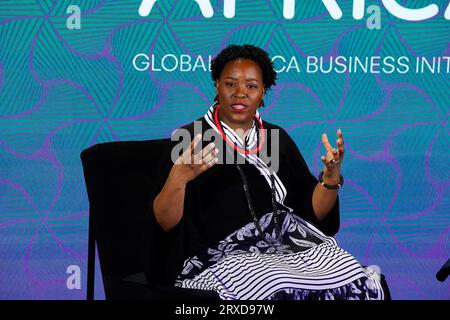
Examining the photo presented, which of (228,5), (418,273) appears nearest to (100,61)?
(228,5)

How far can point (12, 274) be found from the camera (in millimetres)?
3477

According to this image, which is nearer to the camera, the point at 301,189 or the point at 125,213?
the point at 125,213

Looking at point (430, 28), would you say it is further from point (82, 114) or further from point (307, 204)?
point (82, 114)

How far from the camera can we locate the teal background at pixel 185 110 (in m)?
3.28

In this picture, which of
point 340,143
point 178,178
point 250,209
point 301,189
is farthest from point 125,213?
point 340,143

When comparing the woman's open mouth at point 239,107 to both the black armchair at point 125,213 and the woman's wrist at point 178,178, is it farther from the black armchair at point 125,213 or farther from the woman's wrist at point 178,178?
the woman's wrist at point 178,178

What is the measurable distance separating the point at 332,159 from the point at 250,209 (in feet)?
1.24

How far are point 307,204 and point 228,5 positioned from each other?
42.6 inches

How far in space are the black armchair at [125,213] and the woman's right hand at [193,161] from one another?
22 centimetres

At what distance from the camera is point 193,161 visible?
242 cm

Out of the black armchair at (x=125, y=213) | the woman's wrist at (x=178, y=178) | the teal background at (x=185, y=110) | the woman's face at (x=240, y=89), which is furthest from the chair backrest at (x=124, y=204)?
the teal background at (x=185, y=110)

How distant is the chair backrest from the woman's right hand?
22 cm

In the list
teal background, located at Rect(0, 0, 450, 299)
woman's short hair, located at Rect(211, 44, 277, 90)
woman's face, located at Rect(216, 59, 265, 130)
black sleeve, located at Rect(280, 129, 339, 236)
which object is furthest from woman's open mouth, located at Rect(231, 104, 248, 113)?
teal background, located at Rect(0, 0, 450, 299)

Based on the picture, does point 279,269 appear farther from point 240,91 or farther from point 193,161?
point 240,91
